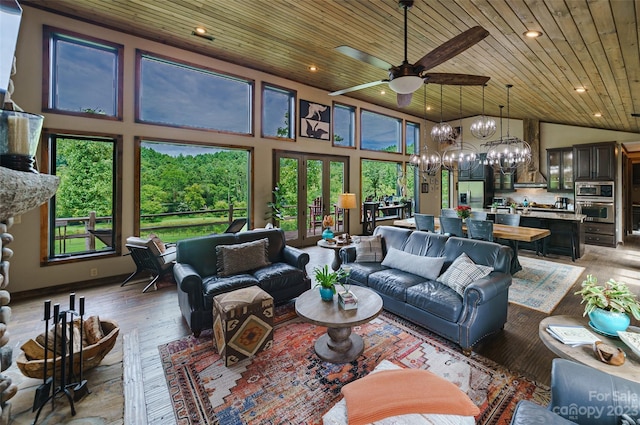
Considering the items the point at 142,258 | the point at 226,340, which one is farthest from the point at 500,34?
the point at 142,258

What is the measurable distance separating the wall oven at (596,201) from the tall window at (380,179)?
473 cm

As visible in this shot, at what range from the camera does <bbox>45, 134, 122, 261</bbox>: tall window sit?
4.30 metres

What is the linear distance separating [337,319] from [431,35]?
4.00 meters

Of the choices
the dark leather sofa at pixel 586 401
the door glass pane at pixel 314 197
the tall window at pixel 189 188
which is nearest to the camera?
the dark leather sofa at pixel 586 401

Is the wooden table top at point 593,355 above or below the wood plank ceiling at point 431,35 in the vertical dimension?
below

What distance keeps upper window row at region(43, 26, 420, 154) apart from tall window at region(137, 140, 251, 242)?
524 millimetres

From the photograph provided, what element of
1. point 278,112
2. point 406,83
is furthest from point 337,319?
point 278,112

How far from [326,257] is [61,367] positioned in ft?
15.1

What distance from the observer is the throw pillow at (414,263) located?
3312 millimetres

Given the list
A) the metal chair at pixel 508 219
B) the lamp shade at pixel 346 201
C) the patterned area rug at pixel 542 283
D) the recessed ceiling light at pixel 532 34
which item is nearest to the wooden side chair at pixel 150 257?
the lamp shade at pixel 346 201

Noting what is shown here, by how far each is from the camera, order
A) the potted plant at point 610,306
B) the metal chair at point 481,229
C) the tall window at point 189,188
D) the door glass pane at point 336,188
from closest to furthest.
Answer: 1. the potted plant at point 610,306
2. the metal chair at point 481,229
3. the tall window at point 189,188
4. the door glass pane at point 336,188


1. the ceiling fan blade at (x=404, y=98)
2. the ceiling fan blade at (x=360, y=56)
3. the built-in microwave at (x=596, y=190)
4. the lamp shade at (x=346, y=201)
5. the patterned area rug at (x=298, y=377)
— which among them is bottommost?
the patterned area rug at (x=298, y=377)

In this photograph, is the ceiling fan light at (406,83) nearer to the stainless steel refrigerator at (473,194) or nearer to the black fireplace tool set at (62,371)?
the black fireplace tool set at (62,371)

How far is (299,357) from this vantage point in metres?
2.57
